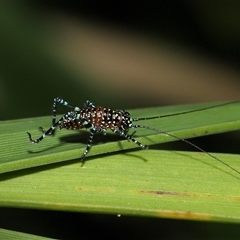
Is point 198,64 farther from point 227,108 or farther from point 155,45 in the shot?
point 227,108

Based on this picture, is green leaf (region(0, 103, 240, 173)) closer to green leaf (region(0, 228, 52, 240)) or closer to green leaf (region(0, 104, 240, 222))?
green leaf (region(0, 104, 240, 222))

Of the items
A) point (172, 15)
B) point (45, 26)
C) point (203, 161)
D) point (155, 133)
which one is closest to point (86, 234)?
point (155, 133)

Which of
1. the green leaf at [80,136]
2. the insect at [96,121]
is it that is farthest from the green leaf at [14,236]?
the insect at [96,121]

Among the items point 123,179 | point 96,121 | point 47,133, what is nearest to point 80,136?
point 96,121

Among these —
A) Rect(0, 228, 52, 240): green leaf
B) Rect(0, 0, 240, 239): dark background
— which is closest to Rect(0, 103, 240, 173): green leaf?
Rect(0, 228, 52, 240): green leaf

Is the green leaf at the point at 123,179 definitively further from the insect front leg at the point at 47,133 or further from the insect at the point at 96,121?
the insect at the point at 96,121

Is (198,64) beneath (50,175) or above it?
above
